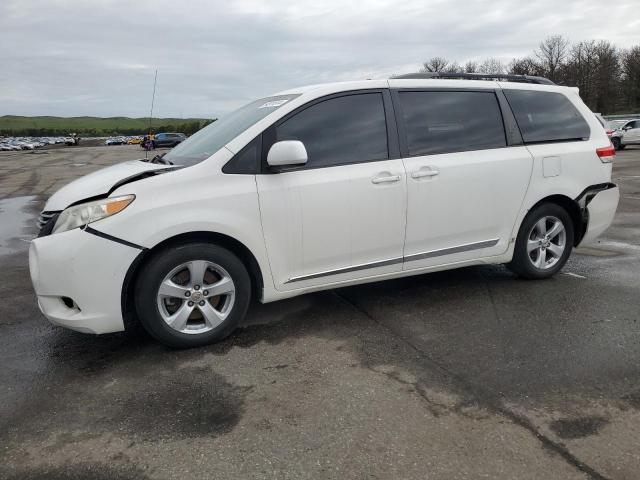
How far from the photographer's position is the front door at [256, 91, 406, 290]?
12.9 feet

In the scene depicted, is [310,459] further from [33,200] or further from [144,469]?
[33,200]

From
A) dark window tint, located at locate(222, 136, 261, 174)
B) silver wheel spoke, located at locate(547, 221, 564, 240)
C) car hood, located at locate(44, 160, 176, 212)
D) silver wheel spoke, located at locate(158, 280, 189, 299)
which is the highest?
dark window tint, located at locate(222, 136, 261, 174)

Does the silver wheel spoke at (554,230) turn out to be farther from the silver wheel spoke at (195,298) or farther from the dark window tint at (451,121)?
the silver wheel spoke at (195,298)

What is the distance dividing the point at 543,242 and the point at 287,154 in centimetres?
274

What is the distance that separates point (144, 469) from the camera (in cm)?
254

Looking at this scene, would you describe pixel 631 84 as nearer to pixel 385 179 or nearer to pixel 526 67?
pixel 526 67

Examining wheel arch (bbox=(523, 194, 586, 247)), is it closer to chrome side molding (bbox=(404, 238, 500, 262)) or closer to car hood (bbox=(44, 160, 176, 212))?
chrome side molding (bbox=(404, 238, 500, 262))

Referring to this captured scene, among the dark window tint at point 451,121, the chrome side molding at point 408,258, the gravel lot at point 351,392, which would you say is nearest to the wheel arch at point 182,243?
the chrome side molding at point 408,258

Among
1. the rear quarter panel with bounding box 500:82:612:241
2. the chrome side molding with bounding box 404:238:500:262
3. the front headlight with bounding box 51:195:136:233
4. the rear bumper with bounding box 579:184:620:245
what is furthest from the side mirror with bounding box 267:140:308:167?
the rear bumper with bounding box 579:184:620:245

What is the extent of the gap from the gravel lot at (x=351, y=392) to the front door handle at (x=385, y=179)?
1.09 metres

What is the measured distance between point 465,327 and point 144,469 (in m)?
2.53

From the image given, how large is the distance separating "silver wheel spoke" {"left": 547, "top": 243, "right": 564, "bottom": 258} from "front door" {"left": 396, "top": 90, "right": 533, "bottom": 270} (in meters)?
0.60

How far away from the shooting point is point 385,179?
165 inches

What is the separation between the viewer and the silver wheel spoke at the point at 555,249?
5.18 meters
